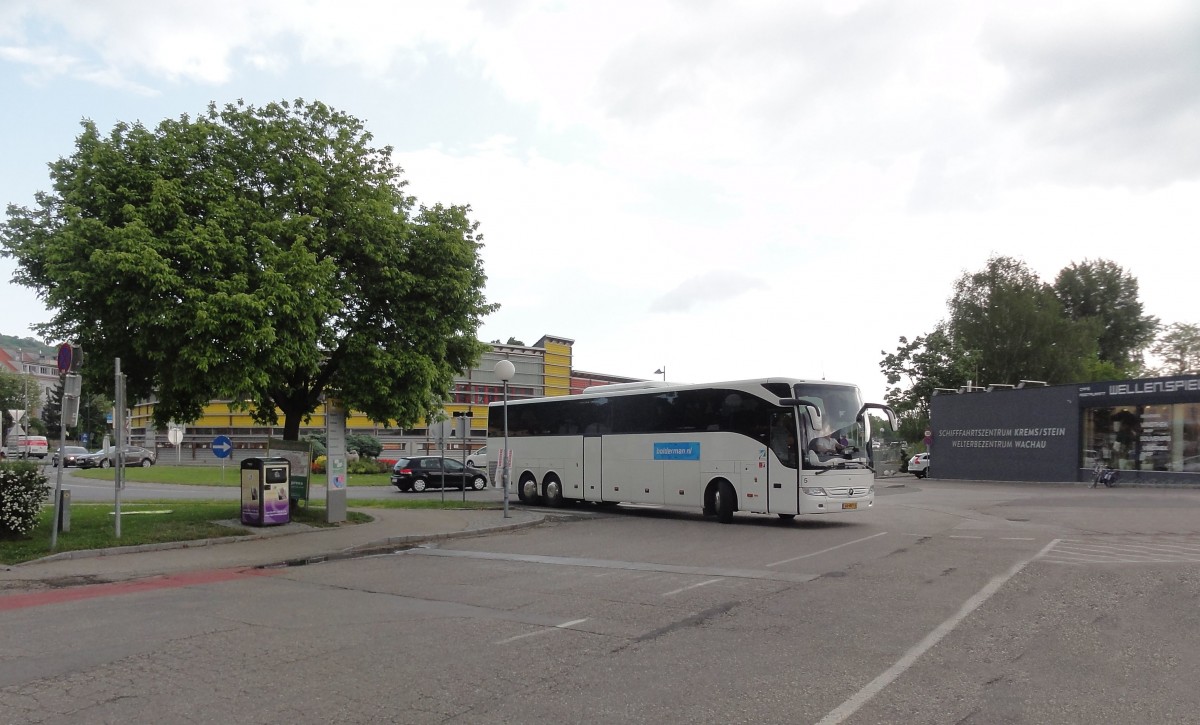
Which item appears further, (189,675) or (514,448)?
(514,448)

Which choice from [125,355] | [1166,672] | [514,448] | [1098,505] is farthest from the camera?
[514,448]

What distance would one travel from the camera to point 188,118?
57.8 ft

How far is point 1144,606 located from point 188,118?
18031 millimetres

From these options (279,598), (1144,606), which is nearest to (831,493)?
(1144,606)

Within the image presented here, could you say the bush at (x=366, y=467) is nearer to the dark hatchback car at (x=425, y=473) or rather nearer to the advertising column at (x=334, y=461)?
the dark hatchback car at (x=425, y=473)

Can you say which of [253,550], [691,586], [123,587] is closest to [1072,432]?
[691,586]

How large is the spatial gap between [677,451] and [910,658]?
14.9 meters

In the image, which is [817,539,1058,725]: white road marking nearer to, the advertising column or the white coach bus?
the white coach bus

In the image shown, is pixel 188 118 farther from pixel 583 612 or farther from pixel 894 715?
pixel 894 715

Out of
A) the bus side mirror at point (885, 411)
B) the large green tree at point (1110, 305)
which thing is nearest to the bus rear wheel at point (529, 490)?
the bus side mirror at point (885, 411)

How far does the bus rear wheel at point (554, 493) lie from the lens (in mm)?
25422

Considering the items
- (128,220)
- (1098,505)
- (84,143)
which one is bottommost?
(1098,505)

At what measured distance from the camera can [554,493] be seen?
25609mm

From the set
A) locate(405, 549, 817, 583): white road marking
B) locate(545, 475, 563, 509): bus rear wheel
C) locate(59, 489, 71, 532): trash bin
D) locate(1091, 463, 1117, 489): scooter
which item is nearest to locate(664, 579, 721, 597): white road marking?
locate(405, 549, 817, 583): white road marking
